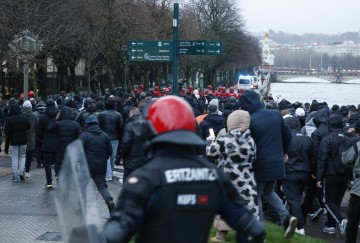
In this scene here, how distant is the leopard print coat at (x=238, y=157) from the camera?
7902mm

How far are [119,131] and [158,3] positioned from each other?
3394cm

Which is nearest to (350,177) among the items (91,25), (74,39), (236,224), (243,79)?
(236,224)

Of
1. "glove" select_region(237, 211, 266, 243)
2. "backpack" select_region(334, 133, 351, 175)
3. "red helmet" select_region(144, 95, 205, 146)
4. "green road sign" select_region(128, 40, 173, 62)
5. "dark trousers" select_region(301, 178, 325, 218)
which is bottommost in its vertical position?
"dark trousers" select_region(301, 178, 325, 218)

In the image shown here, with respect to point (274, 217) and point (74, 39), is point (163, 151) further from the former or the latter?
point (74, 39)

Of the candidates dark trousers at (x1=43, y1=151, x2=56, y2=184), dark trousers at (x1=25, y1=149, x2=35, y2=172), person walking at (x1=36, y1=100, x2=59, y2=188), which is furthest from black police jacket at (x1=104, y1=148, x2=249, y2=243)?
dark trousers at (x1=25, y1=149, x2=35, y2=172)

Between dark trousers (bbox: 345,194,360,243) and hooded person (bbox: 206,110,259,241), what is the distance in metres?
1.18

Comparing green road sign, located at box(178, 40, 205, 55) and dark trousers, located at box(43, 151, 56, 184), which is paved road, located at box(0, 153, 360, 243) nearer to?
dark trousers, located at box(43, 151, 56, 184)

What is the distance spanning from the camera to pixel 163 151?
3.89 m

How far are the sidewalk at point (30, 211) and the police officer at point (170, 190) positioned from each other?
395cm

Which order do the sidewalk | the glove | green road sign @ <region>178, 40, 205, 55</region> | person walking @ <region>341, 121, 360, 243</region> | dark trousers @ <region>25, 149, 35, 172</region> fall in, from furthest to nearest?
green road sign @ <region>178, 40, 205, 55</region> → dark trousers @ <region>25, 149, 35, 172</region> → the sidewalk → person walking @ <region>341, 121, 360, 243</region> → the glove

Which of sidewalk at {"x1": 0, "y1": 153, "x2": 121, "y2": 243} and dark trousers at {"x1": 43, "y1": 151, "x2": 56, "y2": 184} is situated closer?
sidewalk at {"x1": 0, "y1": 153, "x2": 121, "y2": 243}

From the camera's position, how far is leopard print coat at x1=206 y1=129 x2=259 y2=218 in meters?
7.90

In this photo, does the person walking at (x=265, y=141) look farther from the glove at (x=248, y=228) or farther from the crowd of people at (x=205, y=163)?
the glove at (x=248, y=228)

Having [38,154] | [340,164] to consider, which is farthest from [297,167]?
[38,154]
